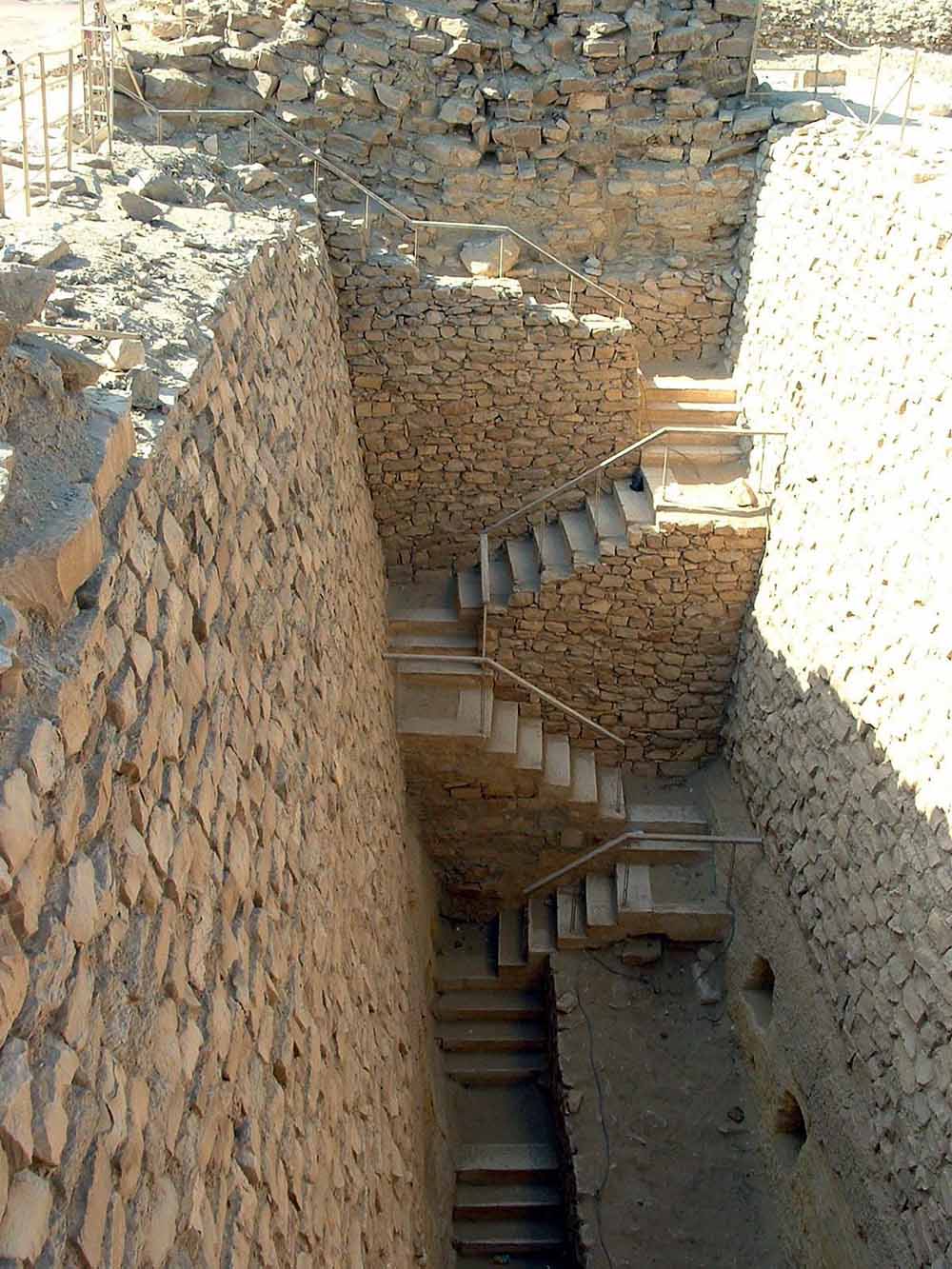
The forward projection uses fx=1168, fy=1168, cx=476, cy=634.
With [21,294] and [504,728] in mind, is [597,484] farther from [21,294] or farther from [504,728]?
[21,294]

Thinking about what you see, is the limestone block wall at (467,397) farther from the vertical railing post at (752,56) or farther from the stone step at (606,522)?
the vertical railing post at (752,56)

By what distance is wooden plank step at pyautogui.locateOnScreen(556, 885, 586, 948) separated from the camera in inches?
384

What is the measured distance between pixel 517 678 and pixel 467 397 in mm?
2641

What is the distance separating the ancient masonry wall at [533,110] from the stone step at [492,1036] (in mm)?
6726

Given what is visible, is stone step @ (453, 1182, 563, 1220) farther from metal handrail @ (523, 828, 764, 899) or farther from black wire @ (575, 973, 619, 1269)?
metal handrail @ (523, 828, 764, 899)

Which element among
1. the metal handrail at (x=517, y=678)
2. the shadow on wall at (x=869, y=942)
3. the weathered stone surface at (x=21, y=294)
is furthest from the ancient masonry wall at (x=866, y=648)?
the weathered stone surface at (x=21, y=294)

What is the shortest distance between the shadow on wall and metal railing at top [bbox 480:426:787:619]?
6.56ft

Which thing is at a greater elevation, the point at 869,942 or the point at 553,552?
the point at 553,552

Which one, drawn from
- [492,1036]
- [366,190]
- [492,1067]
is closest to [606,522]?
[366,190]

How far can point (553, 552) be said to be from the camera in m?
10.5

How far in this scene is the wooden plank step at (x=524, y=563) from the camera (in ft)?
33.9

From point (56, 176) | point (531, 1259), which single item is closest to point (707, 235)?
point (56, 176)

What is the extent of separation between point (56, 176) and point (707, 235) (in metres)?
6.13

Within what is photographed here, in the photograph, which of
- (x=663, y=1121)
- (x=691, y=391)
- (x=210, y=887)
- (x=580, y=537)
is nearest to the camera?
(x=210, y=887)
